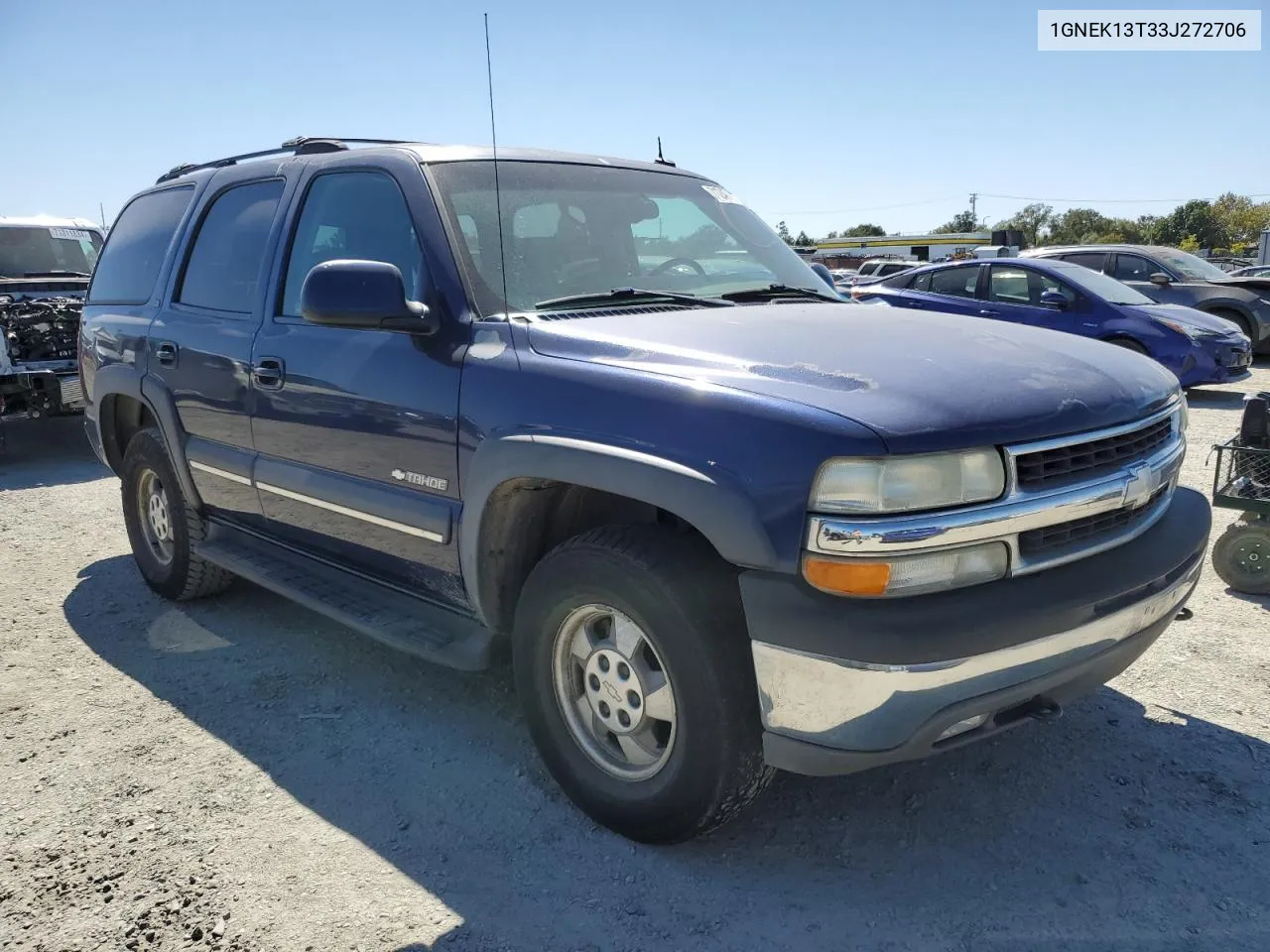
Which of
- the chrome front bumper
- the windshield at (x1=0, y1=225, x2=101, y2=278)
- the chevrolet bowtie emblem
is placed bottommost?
the chrome front bumper

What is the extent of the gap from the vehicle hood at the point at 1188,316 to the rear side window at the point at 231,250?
902 centimetres

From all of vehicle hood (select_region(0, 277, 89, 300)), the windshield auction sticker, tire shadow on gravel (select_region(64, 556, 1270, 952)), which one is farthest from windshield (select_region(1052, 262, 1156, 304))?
vehicle hood (select_region(0, 277, 89, 300))

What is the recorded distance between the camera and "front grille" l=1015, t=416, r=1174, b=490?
2.28 m

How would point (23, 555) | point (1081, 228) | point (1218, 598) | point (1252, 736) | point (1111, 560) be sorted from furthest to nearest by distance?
point (1081, 228), point (23, 555), point (1218, 598), point (1252, 736), point (1111, 560)

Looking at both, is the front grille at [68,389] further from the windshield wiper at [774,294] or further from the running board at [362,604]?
the windshield wiper at [774,294]

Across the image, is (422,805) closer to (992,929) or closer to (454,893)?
(454,893)

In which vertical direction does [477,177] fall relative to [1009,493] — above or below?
above

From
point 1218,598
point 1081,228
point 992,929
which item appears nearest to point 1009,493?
point 992,929

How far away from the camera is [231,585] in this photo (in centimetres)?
486

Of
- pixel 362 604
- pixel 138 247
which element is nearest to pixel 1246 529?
pixel 362 604

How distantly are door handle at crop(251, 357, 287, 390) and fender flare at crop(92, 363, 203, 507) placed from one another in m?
0.86

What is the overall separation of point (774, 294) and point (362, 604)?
1831mm

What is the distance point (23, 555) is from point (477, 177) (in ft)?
13.9

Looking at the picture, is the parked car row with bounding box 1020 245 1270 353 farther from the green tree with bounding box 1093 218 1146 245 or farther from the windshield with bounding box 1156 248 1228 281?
the green tree with bounding box 1093 218 1146 245
